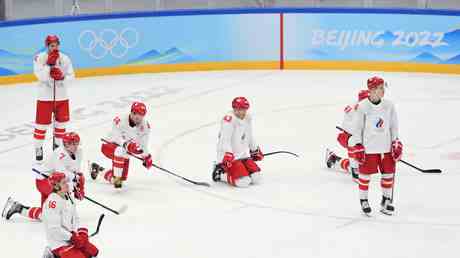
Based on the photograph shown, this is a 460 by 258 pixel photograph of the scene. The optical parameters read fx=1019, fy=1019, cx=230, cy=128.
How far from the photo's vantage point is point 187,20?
16.9 meters

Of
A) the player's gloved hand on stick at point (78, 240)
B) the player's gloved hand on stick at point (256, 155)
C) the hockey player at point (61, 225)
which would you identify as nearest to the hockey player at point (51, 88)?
the player's gloved hand on stick at point (256, 155)

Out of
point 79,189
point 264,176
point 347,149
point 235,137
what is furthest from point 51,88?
point 347,149

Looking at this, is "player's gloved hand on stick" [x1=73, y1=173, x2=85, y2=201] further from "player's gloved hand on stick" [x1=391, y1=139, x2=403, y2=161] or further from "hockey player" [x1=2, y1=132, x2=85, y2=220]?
"player's gloved hand on stick" [x1=391, y1=139, x2=403, y2=161]

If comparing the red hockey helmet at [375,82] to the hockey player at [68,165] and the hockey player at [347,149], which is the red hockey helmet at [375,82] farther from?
the hockey player at [68,165]

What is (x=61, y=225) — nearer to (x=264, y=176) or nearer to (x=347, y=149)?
(x=264, y=176)

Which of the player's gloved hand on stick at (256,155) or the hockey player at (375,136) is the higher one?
the hockey player at (375,136)

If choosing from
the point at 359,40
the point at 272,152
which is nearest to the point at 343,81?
the point at 359,40

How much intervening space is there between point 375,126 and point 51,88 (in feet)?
12.9

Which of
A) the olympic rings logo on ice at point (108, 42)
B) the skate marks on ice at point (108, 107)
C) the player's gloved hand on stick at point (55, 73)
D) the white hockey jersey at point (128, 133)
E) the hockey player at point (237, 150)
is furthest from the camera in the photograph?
the olympic rings logo on ice at point (108, 42)

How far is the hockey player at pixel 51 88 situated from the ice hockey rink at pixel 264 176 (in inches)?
20.3

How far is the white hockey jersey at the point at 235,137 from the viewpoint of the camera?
10.4 metres

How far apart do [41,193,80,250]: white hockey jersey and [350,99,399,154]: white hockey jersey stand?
115 inches

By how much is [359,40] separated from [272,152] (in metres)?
5.41

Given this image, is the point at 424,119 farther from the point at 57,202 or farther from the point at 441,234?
the point at 57,202
